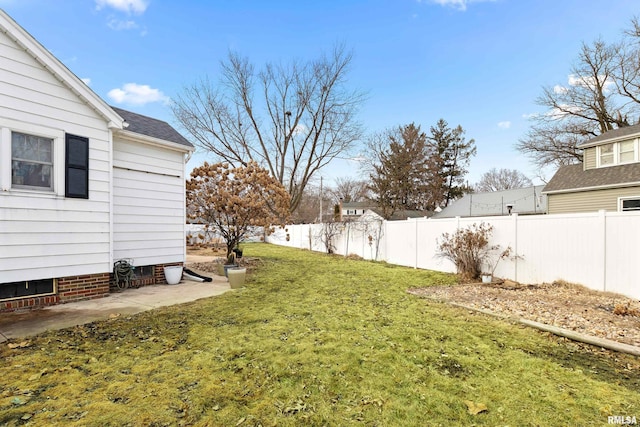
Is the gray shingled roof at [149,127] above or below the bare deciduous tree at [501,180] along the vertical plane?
below

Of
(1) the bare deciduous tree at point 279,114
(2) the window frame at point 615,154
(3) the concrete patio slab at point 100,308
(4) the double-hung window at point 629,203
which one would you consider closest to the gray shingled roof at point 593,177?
(2) the window frame at point 615,154

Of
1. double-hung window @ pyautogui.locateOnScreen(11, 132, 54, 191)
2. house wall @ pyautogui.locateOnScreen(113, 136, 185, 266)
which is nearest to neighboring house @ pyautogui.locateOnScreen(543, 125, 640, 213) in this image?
house wall @ pyautogui.locateOnScreen(113, 136, 185, 266)

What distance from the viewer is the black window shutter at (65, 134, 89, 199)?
5.56 meters

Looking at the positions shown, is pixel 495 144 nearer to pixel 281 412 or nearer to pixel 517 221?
pixel 517 221

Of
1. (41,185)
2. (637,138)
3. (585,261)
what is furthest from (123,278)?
(637,138)

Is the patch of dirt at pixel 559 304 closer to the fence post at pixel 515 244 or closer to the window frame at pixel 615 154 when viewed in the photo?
the fence post at pixel 515 244

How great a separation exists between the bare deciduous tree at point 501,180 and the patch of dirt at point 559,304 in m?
39.1

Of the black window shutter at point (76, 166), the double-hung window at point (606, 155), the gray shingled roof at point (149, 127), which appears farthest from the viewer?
the double-hung window at point (606, 155)

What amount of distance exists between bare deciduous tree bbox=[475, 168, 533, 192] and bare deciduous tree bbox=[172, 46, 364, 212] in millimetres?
30117

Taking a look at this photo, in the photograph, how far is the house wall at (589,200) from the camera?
41.0 ft

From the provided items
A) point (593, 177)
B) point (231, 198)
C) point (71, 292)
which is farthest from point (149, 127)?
point (593, 177)

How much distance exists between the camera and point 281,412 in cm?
234

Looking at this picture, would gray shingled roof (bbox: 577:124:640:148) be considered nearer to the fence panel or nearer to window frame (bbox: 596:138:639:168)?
window frame (bbox: 596:138:639:168)

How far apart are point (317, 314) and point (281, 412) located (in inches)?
106
